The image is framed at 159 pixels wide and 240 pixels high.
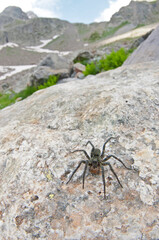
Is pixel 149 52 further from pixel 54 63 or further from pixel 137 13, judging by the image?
pixel 137 13

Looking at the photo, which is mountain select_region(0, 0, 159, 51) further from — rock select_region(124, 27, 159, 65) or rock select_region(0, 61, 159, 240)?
rock select_region(0, 61, 159, 240)

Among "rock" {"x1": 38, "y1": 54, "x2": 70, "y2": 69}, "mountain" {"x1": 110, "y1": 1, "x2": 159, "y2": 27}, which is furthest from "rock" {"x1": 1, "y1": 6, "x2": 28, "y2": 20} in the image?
"rock" {"x1": 38, "y1": 54, "x2": 70, "y2": 69}

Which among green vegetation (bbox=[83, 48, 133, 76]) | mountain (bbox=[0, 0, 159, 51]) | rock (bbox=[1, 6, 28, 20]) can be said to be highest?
rock (bbox=[1, 6, 28, 20])

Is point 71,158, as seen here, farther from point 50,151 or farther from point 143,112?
point 143,112

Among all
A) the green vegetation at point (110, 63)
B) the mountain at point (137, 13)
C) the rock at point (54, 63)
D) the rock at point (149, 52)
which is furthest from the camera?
the mountain at point (137, 13)

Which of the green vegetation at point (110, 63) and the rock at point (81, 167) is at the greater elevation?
the green vegetation at point (110, 63)

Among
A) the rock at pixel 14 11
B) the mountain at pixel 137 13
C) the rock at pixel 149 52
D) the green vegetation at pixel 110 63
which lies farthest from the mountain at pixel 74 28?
the rock at pixel 149 52

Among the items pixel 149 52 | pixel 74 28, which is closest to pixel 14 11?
pixel 74 28

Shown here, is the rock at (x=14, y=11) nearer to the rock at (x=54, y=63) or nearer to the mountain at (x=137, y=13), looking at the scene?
the mountain at (x=137, y=13)
